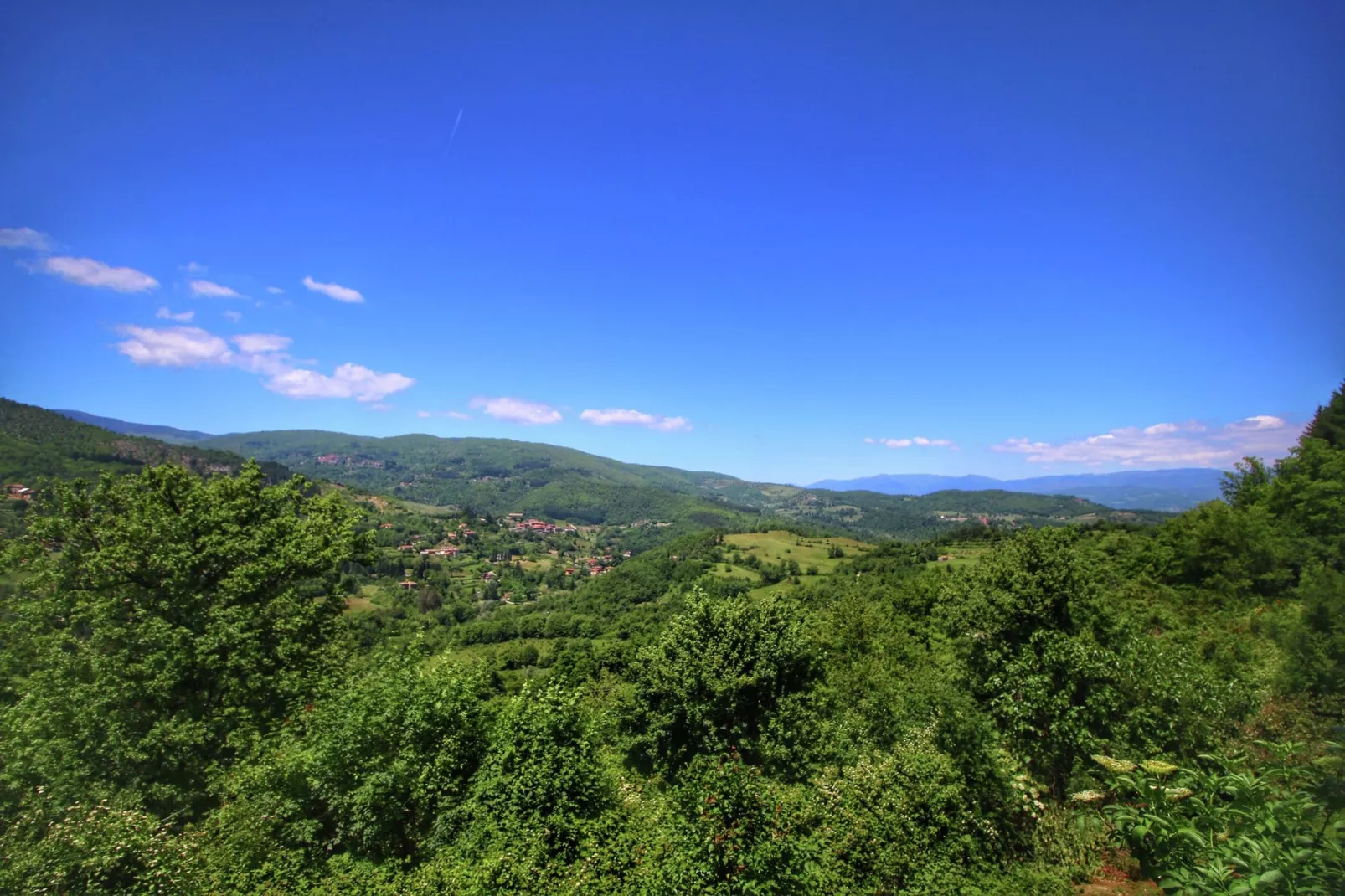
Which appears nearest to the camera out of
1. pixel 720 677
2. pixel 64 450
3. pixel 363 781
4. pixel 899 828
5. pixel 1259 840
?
pixel 1259 840

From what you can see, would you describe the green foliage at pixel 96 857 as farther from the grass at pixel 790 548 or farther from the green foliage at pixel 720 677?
the grass at pixel 790 548

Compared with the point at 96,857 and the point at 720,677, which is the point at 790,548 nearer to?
the point at 720,677

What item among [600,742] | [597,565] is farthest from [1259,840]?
[597,565]

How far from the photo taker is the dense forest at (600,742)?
7.53 metres

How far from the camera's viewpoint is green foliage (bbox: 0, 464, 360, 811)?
10.9m

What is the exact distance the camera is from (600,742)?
11719 millimetres

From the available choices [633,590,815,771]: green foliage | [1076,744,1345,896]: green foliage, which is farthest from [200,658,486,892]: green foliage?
[633,590,815,771]: green foliage

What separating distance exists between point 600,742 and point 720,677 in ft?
29.9

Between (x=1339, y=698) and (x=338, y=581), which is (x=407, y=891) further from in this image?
(x=1339, y=698)

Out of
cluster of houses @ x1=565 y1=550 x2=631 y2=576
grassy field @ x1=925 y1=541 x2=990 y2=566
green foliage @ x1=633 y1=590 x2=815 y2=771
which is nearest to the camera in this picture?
green foliage @ x1=633 y1=590 x2=815 y2=771

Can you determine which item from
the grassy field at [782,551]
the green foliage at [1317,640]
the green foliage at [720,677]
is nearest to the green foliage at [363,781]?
the green foliage at [720,677]

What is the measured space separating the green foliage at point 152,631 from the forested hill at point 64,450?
55927 mm

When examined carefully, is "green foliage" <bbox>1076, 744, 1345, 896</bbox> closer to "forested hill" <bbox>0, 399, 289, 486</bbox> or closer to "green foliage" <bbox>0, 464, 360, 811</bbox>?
"green foliage" <bbox>0, 464, 360, 811</bbox>

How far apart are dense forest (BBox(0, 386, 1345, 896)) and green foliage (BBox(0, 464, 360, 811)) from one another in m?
0.07
